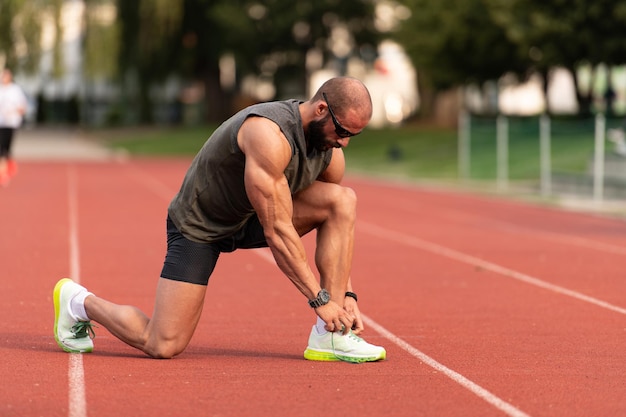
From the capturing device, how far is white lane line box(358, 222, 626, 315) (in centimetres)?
1076

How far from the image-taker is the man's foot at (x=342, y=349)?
7.48 metres

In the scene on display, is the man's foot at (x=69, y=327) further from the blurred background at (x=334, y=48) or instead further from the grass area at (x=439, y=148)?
the blurred background at (x=334, y=48)

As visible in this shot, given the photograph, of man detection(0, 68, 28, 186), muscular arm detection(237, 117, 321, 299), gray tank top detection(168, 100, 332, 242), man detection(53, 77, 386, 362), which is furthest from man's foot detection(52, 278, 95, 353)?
man detection(0, 68, 28, 186)

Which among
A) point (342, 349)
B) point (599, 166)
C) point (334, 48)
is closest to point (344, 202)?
point (342, 349)

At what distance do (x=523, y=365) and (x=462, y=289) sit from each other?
3.88 meters

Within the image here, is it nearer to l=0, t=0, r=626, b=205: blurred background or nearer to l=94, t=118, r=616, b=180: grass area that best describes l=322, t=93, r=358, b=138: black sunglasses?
l=0, t=0, r=626, b=205: blurred background

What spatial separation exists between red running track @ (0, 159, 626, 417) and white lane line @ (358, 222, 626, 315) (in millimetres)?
24

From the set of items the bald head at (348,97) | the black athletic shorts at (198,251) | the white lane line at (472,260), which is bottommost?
the white lane line at (472,260)

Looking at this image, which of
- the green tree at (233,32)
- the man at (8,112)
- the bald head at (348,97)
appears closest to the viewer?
the bald head at (348,97)

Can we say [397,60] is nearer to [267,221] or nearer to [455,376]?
[455,376]

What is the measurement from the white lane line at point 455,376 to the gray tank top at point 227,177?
119 centimetres

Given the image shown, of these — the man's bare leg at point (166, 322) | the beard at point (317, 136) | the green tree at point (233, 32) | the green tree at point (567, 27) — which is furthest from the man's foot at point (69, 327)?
the green tree at point (233, 32)

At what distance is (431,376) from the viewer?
7.20 m

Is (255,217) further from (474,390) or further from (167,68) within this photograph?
(167,68)
